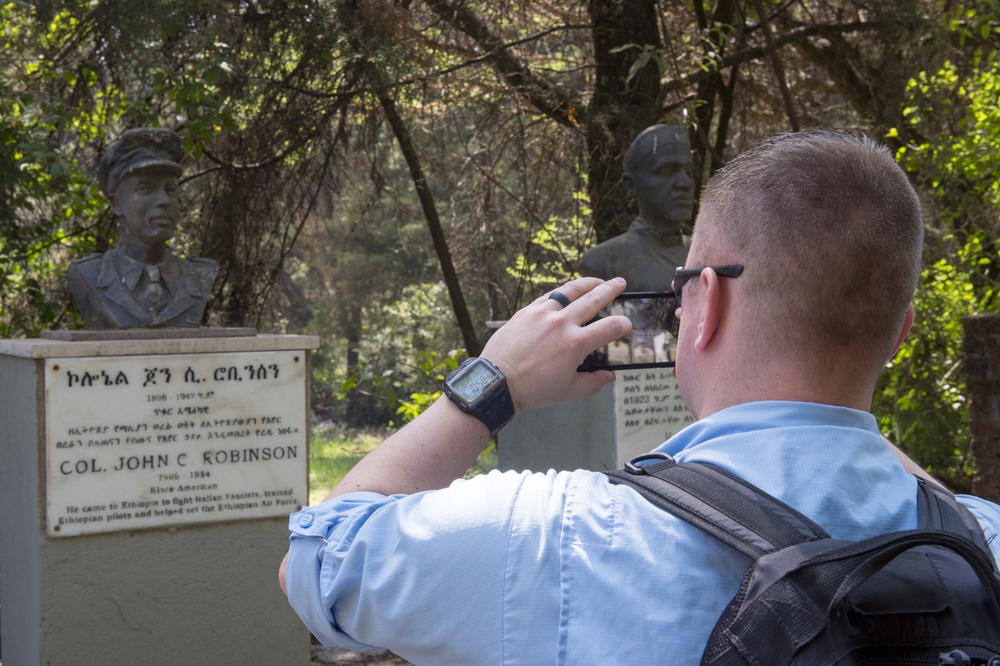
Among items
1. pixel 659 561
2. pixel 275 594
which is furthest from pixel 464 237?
pixel 659 561

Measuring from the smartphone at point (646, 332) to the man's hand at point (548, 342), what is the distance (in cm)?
21

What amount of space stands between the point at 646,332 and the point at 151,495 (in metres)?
3.27

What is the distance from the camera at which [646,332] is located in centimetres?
164

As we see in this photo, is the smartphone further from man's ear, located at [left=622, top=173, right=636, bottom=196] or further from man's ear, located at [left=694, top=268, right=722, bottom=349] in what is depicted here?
man's ear, located at [left=622, top=173, right=636, bottom=196]

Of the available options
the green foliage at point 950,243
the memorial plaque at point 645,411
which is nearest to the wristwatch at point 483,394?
the memorial plaque at point 645,411

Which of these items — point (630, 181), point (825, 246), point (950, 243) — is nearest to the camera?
point (825, 246)

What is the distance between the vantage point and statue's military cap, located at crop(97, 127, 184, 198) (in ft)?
15.8

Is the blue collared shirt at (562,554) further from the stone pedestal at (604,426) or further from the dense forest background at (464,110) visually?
the dense forest background at (464,110)

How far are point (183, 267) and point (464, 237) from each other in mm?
4391

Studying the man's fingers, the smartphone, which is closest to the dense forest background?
the smartphone

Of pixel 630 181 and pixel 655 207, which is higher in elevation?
pixel 630 181

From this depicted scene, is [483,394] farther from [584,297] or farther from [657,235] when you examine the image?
[657,235]

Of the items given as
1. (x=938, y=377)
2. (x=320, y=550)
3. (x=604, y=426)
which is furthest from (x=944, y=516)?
(x=938, y=377)

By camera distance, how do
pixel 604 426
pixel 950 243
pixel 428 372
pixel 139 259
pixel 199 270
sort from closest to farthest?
pixel 139 259
pixel 199 270
pixel 604 426
pixel 950 243
pixel 428 372
